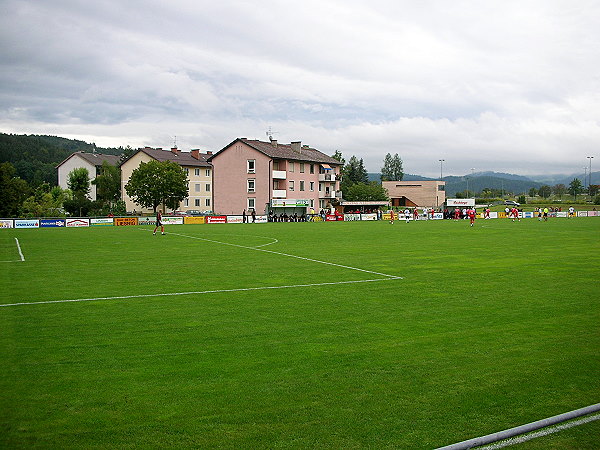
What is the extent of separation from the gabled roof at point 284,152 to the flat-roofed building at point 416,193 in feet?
171

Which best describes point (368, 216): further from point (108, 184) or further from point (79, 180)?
point (79, 180)

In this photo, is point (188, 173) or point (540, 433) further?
point (188, 173)

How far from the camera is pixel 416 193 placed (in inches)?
5512

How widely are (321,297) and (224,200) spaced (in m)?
70.6

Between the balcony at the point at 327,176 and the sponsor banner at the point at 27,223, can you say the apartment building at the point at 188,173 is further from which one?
the sponsor banner at the point at 27,223

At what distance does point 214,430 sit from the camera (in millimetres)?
5496

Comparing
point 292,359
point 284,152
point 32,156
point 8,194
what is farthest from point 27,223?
point 32,156

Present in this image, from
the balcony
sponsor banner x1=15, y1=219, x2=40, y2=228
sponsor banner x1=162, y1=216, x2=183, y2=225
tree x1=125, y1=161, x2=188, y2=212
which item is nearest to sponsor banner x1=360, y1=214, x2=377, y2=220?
the balcony

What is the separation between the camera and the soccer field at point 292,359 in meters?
5.56

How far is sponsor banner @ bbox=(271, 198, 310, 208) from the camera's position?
260 ft

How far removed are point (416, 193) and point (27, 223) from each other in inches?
4224

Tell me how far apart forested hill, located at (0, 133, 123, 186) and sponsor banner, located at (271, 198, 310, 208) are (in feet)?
266

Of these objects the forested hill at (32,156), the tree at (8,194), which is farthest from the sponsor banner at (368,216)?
the forested hill at (32,156)

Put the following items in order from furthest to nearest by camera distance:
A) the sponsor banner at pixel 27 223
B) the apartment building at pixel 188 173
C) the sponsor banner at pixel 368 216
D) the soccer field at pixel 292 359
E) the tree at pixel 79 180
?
the tree at pixel 79 180 → the apartment building at pixel 188 173 → the sponsor banner at pixel 368 216 → the sponsor banner at pixel 27 223 → the soccer field at pixel 292 359
